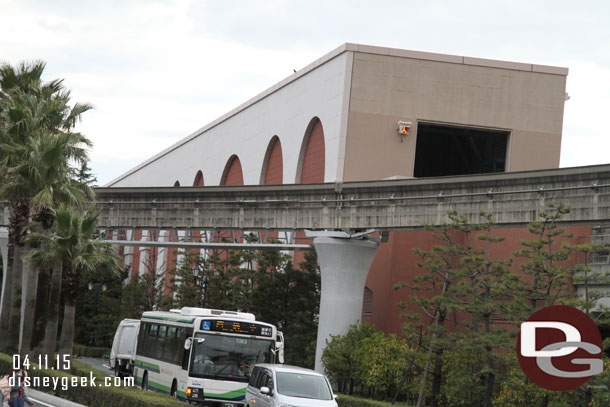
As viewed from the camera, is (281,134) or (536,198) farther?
(281,134)

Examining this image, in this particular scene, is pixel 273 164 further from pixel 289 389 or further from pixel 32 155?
pixel 289 389

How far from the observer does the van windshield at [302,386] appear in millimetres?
19984

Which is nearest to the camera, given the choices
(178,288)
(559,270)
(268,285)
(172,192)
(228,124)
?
(559,270)

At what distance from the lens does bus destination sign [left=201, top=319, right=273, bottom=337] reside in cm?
2489

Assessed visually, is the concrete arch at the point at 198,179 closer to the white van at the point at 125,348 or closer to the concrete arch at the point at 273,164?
the concrete arch at the point at 273,164

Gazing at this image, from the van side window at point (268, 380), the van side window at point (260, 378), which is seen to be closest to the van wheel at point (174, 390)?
the van side window at point (260, 378)

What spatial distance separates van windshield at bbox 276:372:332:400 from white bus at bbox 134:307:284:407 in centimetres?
411

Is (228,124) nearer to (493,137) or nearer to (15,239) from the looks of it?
(493,137)

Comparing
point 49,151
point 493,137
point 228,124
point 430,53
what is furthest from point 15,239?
point 228,124

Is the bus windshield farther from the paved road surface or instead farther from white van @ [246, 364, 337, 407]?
the paved road surface

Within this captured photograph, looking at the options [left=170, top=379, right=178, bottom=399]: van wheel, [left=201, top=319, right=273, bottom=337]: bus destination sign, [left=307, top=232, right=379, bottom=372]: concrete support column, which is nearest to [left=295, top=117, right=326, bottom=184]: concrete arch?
[left=307, top=232, right=379, bottom=372]: concrete support column

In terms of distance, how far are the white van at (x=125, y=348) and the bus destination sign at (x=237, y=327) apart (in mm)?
12297

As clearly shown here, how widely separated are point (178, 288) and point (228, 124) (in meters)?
18.9

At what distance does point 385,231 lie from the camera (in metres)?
35.8
